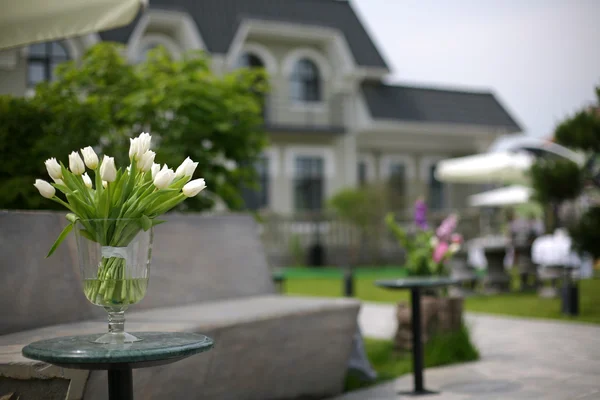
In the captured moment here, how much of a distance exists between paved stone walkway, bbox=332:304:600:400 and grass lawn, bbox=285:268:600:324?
1.43 meters

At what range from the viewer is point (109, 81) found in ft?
25.9

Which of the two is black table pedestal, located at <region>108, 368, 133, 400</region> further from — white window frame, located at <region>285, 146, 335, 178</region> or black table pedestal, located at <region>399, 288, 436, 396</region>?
white window frame, located at <region>285, 146, 335, 178</region>

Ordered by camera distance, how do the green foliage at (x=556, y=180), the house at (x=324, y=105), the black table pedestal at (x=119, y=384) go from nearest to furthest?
the black table pedestal at (x=119, y=384)
the green foliage at (x=556, y=180)
the house at (x=324, y=105)

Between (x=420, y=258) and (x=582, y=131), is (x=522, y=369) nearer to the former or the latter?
(x=420, y=258)

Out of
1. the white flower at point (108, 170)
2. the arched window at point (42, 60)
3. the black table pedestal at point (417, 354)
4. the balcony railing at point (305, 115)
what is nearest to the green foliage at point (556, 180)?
the black table pedestal at point (417, 354)

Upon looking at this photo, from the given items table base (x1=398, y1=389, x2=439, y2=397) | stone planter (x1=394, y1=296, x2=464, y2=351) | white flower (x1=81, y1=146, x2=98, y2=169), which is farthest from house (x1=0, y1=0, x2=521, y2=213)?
white flower (x1=81, y1=146, x2=98, y2=169)

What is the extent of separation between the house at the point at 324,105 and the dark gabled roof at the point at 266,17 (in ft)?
0.13

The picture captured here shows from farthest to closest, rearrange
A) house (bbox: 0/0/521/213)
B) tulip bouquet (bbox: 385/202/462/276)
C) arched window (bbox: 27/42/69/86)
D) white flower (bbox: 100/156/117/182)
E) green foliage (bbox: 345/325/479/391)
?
1. house (bbox: 0/0/521/213)
2. arched window (bbox: 27/42/69/86)
3. tulip bouquet (bbox: 385/202/462/276)
4. green foliage (bbox: 345/325/479/391)
5. white flower (bbox: 100/156/117/182)

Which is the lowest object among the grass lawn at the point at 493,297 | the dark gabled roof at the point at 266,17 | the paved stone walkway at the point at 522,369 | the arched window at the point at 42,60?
the paved stone walkway at the point at 522,369

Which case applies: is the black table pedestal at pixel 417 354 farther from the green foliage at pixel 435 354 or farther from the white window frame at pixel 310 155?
the white window frame at pixel 310 155

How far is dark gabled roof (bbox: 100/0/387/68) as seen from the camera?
22.2 meters

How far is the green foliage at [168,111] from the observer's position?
6.79 meters

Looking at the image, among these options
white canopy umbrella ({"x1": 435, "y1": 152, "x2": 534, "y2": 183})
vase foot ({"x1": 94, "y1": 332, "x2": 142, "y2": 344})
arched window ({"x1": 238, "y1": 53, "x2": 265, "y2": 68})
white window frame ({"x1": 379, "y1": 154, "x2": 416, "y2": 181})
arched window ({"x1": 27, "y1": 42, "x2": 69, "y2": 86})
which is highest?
arched window ({"x1": 238, "y1": 53, "x2": 265, "y2": 68})

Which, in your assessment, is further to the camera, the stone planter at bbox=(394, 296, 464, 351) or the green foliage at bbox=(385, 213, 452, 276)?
the green foliage at bbox=(385, 213, 452, 276)
